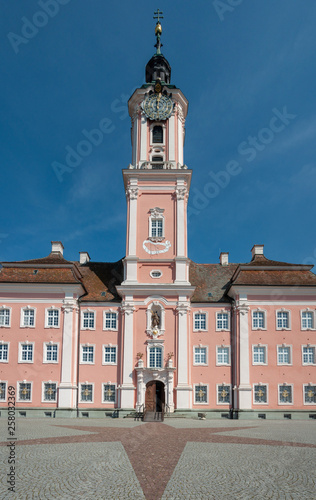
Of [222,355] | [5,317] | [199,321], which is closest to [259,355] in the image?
[222,355]

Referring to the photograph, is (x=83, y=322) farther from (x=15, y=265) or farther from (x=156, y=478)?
(x=156, y=478)

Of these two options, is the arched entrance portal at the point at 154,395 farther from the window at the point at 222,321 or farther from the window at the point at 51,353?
the window at the point at 51,353

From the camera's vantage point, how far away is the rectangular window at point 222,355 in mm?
39094

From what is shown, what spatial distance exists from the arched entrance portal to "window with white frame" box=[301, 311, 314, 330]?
11542 mm

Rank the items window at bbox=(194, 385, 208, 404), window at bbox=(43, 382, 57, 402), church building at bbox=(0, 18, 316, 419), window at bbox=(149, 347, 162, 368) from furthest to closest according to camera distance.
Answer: window at bbox=(149, 347, 162, 368) → window at bbox=(194, 385, 208, 404) → church building at bbox=(0, 18, 316, 419) → window at bbox=(43, 382, 57, 402)

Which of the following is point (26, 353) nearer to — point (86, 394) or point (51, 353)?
point (51, 353)

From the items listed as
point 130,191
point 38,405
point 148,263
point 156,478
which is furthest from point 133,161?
point 156,478

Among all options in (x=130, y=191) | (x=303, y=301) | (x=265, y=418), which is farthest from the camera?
(x=130, y=191)

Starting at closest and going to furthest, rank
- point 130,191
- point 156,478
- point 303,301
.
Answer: point 156,478
point 303,301
point 130,191

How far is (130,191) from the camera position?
42.3 meters

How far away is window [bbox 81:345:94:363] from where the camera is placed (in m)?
38.9

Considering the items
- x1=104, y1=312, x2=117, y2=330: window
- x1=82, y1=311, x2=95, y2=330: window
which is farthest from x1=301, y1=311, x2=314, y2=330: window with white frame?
x1=82, y1=311, x2=95, y2=330: window

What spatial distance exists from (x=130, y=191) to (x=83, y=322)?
1119 cm

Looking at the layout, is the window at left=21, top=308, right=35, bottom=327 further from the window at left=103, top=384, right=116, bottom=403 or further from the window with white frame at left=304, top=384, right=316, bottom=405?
the window with white frame at left=304, top=384, right=316, bottom=405
